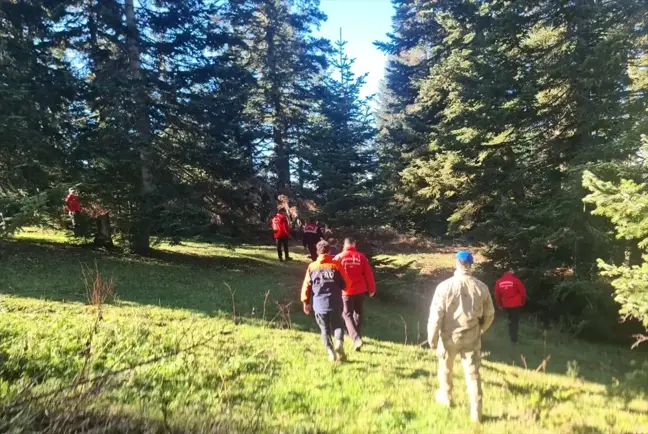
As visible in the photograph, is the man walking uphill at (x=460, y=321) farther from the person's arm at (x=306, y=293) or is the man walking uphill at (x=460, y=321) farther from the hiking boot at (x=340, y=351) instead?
the person's arm at (x=306, y=293)

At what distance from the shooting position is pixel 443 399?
18.9 ft

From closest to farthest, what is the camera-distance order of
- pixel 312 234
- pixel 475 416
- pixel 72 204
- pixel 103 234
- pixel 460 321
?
pixel 475 416, pixel 460 321, pixel 72 204, pixel 312 234, pixel 103 234

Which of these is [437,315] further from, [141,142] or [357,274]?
[141,142]

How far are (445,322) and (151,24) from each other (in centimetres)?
1657

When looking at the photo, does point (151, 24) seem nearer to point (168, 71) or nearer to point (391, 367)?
point (168, 71)

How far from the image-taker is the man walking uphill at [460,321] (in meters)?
5.61

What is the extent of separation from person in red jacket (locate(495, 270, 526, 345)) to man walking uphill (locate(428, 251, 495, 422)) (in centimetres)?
623

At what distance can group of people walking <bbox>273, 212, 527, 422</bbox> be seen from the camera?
561 centimetres

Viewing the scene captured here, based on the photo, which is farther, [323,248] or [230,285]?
[230,285]

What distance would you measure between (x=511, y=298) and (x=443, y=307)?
6.51 m

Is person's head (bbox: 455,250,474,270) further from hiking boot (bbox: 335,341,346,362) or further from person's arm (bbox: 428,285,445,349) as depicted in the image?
hiking boot (bbox: 335,341,346,362)

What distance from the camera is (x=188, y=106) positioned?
56.4 ft

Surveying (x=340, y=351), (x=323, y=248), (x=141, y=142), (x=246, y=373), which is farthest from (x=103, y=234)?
(x=246, y=373)

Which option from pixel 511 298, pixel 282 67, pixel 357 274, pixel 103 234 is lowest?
pixel 511 298
